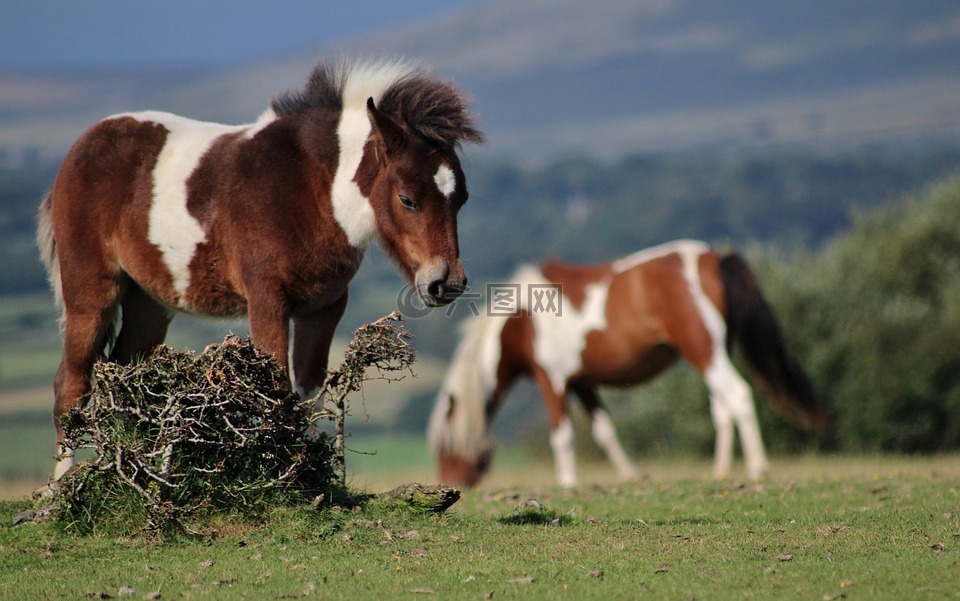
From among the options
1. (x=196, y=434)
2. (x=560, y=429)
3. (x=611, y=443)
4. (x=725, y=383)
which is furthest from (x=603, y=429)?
(x=196, y=434)

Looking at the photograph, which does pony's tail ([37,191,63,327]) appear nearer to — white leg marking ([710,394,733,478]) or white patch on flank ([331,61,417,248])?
white patch on flank ([331,61,417,248])

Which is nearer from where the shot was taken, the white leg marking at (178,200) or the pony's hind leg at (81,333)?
the white leg marking at (178,200)

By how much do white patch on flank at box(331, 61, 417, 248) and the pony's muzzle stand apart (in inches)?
19.8

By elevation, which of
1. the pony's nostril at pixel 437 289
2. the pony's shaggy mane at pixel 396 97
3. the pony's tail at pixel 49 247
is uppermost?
the pony's shaggy mane at pixel 396 97

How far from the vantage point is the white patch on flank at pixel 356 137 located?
618cm

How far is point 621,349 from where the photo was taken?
12984 mm

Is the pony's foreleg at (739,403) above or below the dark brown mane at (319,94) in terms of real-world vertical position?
below

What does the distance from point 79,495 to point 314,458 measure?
1.33 meters

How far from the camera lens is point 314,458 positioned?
6148mm

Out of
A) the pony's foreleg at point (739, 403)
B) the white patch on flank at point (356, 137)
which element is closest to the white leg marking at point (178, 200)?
the white patch on flank at point (356, 137)

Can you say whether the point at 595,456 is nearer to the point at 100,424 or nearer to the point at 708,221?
the point at 100,424

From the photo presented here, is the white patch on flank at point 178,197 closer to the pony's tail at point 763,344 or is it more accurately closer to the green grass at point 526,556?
the green grass at point 526,556

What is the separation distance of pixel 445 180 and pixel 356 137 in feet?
2.30

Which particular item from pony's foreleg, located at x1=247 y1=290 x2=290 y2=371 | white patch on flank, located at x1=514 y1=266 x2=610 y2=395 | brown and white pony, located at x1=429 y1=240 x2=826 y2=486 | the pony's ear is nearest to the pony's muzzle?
the pony's ear
